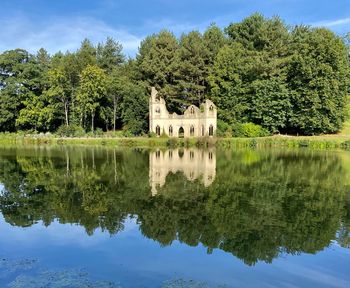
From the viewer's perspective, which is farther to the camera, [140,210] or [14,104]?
[14,104]

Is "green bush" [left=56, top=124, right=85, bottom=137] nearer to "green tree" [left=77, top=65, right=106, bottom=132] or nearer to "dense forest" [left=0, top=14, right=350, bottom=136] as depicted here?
"dense forest" [left=0, top=14, right=350, bottom=136]

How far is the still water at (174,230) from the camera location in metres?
9.91

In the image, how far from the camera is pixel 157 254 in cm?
1148

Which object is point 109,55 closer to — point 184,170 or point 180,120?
point 180,120

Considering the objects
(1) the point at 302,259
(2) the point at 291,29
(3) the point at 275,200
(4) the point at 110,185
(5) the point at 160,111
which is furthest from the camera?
(2) the point at 291,29

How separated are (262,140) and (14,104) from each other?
42479 millimetres

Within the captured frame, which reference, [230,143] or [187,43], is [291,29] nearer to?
[187,43]

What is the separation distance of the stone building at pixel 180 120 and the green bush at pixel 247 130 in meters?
3.37

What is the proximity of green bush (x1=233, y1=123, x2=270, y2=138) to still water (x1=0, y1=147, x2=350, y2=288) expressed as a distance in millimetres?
32245

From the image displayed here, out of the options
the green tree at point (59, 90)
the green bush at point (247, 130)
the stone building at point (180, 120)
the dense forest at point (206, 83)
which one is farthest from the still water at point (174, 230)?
the green tree at point (59, 90)

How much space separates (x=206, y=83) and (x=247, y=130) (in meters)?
13.4

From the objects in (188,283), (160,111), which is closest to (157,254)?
(188,283)

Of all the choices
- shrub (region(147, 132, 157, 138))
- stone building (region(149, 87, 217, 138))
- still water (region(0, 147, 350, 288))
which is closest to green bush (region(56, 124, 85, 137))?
shrub (region(147, 132, 157, 138))

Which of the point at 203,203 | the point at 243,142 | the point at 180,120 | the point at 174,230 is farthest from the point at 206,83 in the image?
the point at 174,230
